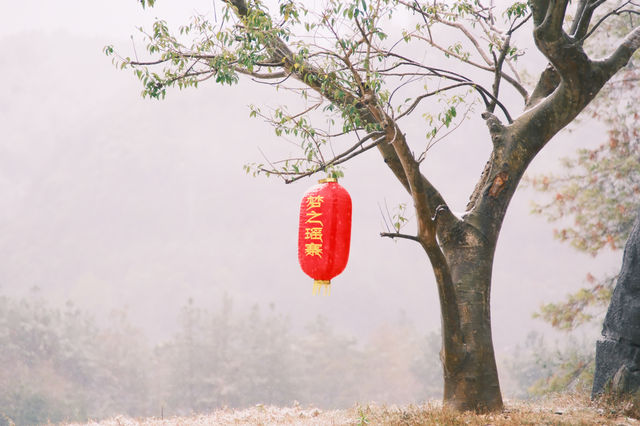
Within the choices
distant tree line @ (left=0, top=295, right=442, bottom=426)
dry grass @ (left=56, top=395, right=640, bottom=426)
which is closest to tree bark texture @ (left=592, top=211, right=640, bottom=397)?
dry grass @ (left=56, top=395, right=640, bottom=426)

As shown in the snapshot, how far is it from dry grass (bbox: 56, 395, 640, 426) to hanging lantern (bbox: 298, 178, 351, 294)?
56.4 inches

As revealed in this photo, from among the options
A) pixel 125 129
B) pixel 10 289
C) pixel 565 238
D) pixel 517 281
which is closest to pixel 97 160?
pixel 125 129

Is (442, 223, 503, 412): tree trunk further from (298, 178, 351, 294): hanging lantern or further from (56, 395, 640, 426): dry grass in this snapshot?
(298, 178, 351, 294): hanging lantern

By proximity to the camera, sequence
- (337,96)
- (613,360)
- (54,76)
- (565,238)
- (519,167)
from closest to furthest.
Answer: (337,96) < (519,167) < (613,360) < (565,238) < (54,76)

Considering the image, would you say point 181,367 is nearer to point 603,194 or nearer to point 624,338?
point 603,194

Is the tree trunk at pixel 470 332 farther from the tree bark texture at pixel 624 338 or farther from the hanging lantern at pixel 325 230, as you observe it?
the tree bark texture at pixel 624 338

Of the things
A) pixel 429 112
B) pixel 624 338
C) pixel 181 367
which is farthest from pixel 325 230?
pixel 181 367

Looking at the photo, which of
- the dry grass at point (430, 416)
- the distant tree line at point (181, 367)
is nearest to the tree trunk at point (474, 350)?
the dry grass at point (430, 416)

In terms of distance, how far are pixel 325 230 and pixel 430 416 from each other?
1.88 metres

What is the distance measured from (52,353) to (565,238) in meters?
25.3

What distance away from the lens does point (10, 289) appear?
236 ft

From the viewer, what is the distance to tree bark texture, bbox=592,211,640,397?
19.9ft

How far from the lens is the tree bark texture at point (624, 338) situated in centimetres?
605

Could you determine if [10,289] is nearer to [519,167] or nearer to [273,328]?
[273,328]
